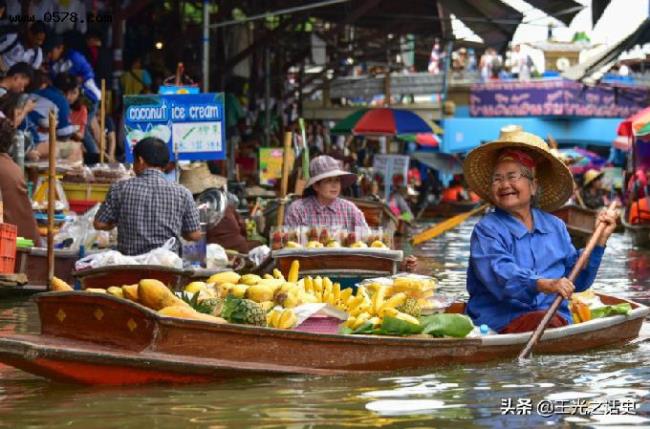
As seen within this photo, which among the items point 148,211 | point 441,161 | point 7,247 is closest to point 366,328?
point 148,211

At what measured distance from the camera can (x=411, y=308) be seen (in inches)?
289

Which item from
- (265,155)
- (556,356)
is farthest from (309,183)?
(265,155)

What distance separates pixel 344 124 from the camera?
2519 cm

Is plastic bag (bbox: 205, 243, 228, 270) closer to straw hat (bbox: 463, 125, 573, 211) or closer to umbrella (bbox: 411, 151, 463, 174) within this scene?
straw hat (bbox: 463, 125, 573, 211)

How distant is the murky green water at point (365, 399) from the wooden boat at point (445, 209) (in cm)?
2420

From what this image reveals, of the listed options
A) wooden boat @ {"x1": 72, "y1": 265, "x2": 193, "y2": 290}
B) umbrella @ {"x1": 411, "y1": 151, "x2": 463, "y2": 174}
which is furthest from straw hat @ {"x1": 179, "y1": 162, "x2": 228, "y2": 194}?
umbrella @ {"x1": 411, "y1": 151, "x2": 463, "y2": 174}

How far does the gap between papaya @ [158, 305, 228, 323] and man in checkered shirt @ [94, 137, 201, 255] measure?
2.56 meters

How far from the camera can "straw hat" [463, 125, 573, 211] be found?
7.43 meters

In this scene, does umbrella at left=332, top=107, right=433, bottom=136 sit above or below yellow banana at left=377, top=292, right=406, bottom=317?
above

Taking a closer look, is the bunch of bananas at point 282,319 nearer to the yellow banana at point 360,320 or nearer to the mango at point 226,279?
the yellow banana at point 360,320

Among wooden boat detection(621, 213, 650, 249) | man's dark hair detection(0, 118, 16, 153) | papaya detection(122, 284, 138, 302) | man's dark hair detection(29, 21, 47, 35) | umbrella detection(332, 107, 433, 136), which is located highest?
man's dark hair detection(29, 21, 47, 35)

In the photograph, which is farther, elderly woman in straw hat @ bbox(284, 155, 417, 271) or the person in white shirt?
the person in white shirt

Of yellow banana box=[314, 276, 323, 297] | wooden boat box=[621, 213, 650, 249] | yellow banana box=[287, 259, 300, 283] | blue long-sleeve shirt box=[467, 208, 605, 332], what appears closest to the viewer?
blue long-sleeve shirt box=[467, 208, 605, 332]

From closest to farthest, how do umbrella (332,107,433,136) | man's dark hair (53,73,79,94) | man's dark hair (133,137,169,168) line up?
man's dark hair (133,137,169,168)
man's dark hair (53,73,79,94)
umbrella (332,107,433,136)
